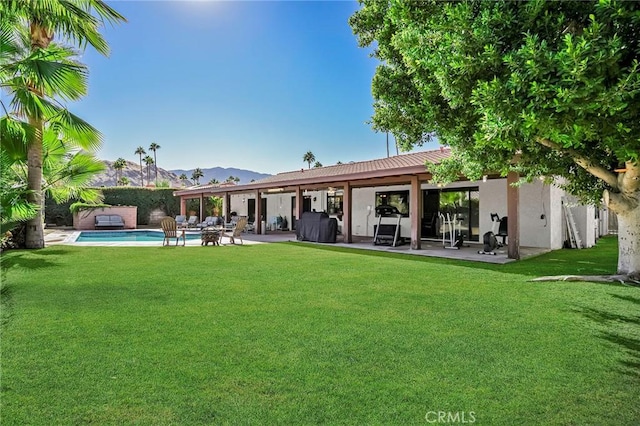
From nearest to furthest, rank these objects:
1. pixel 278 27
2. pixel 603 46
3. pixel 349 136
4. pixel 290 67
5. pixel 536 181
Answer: pixel 603 46 < pixel 278 27 < pixel 536 181 < pixel 290 67 < pixel 349 136

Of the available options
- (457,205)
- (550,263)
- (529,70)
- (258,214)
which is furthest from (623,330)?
(258,214)

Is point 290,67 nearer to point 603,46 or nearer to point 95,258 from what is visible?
point 95,258

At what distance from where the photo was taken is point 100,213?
84.6 ft

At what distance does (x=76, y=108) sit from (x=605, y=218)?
26.3m

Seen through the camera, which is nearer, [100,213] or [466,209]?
[466,209]

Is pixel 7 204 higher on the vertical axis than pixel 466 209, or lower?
lower

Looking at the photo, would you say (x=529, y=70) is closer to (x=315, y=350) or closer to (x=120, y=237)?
(x=315, y=350)

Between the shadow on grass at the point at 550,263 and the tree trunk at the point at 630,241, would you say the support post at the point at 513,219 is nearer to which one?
the shadow on grass at the point at 550,263

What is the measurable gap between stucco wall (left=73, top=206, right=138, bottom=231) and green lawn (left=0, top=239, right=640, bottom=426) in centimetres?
1978

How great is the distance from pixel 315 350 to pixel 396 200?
1579cm

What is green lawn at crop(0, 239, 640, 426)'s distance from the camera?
2857 millimetres

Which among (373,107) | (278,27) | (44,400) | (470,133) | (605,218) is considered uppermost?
(278,27)

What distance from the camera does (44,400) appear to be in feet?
9.61

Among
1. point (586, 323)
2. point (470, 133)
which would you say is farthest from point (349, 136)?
point (586, 323)
